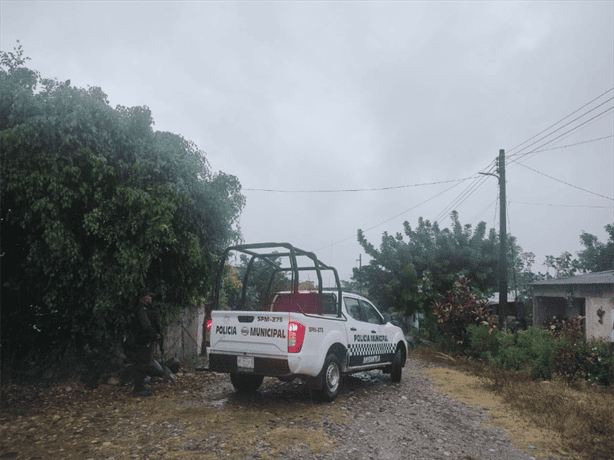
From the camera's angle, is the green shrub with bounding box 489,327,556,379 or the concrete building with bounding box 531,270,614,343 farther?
the concrete building with bounding box 531,270,614,343

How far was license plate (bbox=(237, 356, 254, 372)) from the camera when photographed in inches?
254

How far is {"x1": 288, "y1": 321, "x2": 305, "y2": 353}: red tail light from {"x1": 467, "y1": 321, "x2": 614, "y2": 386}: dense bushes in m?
5.99

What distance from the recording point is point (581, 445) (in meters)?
5.09

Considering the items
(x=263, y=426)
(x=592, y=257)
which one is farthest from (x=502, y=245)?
(x=592, y=257)

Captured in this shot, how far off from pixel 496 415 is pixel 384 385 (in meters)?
2.65

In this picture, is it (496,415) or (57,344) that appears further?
(57,344)

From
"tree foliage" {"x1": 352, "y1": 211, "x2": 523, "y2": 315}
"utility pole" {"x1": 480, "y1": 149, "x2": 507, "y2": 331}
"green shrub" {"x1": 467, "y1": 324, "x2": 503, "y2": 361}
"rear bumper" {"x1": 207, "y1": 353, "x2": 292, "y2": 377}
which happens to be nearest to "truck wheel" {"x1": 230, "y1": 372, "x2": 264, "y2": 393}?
"rear bumper" {"x1": 207, "y1": 353, "x2": 292, "y2": 377}

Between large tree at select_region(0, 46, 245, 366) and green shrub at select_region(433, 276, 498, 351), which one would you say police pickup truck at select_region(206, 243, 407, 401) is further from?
green shrub at select_region(433, 276, 498, 351)

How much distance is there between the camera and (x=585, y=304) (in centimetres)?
1234

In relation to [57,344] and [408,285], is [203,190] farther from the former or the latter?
[408,285]

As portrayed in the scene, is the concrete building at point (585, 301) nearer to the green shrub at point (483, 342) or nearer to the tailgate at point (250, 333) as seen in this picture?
the green shrub at point (483, 342)

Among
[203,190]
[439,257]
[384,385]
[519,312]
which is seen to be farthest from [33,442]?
[519,312]

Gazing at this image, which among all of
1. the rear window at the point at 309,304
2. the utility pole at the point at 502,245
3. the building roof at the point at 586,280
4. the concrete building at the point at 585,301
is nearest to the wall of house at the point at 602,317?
the concrete building at the point at 585,301

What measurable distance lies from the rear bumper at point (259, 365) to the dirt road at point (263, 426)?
57 cm
